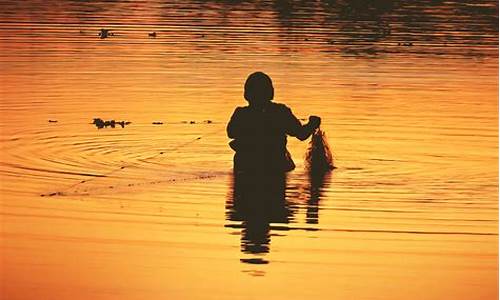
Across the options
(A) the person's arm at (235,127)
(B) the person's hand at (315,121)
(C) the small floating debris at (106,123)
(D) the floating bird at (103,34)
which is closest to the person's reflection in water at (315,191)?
(B) the person's hand at (315,121)

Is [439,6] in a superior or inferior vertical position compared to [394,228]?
superior

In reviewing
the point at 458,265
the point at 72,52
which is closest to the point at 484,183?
the point at 458,265

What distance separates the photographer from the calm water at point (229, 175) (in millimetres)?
11000

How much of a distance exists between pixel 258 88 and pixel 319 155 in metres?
1.20

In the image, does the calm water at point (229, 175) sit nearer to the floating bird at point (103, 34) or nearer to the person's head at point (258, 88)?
the floating bird at point (103, 34)

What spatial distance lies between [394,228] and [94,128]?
6445mm

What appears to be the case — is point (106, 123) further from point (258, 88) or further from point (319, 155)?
point (258, 88)

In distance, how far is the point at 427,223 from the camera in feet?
42.5

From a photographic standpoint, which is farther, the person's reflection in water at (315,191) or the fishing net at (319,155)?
the fishing net at (319,155)

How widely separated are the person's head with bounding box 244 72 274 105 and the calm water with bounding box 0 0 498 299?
31.2 inches

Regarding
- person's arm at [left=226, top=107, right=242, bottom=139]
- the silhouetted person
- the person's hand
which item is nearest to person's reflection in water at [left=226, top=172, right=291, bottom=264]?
the silhouetted person

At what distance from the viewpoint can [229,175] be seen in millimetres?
15289

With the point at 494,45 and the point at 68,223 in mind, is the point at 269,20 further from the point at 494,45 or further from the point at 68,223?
the point at 68,223

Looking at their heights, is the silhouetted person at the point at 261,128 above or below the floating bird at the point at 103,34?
below
